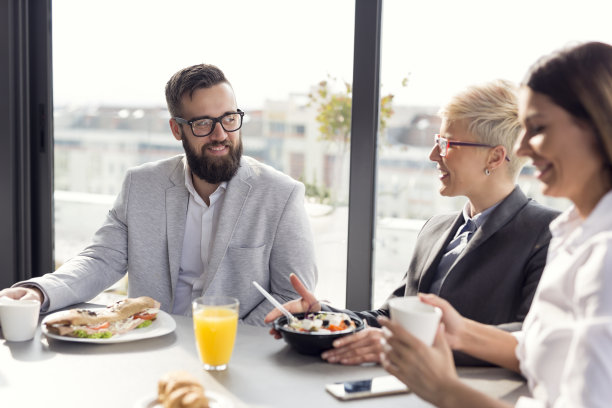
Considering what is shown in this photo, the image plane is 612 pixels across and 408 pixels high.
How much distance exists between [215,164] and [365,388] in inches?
46.1

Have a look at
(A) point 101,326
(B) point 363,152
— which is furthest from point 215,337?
(B) point 363,152

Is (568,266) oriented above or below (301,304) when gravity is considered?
above

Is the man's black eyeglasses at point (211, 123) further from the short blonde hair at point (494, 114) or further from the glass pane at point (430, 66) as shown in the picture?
the short blonde hair at point (494, 114)

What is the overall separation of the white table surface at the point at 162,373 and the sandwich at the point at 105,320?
0.03m

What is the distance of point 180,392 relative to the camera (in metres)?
1.16

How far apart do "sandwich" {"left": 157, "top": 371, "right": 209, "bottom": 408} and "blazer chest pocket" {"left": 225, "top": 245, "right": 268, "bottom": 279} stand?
3.08 feet

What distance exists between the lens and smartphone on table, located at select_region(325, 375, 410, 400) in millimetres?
1255

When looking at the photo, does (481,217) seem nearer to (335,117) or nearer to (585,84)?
(585,84)

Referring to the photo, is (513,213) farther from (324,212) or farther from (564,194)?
(324,212)

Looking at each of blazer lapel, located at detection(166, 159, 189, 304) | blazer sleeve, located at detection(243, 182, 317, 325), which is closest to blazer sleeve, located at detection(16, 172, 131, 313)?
blazer lapel, located at detection(166, 159, 189, 304)

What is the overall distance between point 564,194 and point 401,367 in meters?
0.41

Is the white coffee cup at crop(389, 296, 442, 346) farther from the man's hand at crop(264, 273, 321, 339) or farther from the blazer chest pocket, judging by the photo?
the blazer chest pocket

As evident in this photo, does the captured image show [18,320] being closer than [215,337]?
No

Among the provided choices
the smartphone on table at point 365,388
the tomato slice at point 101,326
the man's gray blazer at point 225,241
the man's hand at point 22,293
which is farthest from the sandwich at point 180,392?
the man's gray blazer at point 225,241
